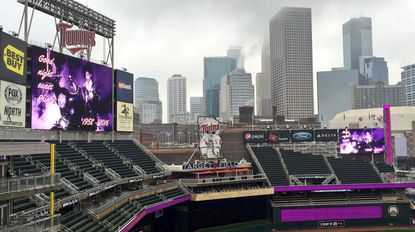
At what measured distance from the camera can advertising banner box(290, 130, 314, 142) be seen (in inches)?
2638

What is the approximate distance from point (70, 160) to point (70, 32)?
1534 cm

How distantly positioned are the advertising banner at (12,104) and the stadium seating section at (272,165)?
1474 inches

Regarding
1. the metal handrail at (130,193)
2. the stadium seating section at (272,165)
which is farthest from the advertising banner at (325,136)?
the metal handrail at (130,193)

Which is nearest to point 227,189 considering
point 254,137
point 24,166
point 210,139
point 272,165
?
point 210,139

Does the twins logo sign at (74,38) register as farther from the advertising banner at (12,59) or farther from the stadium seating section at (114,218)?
the stadium seating section at (114,218)

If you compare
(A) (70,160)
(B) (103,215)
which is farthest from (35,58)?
(B) (103,215)

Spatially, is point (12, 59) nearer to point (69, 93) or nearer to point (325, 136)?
point (69, 93)

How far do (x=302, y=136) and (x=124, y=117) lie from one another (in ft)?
104

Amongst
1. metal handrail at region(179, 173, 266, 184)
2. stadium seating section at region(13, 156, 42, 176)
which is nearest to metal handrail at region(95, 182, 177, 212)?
metal handrail at region(179, 173, 266, 184)

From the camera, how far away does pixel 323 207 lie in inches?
2243

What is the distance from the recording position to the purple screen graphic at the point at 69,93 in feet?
120

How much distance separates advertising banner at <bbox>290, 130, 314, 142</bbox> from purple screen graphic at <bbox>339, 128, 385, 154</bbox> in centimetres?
528

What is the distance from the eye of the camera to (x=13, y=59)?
99.3 ft

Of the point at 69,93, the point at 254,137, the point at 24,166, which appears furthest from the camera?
the point at 254,137
